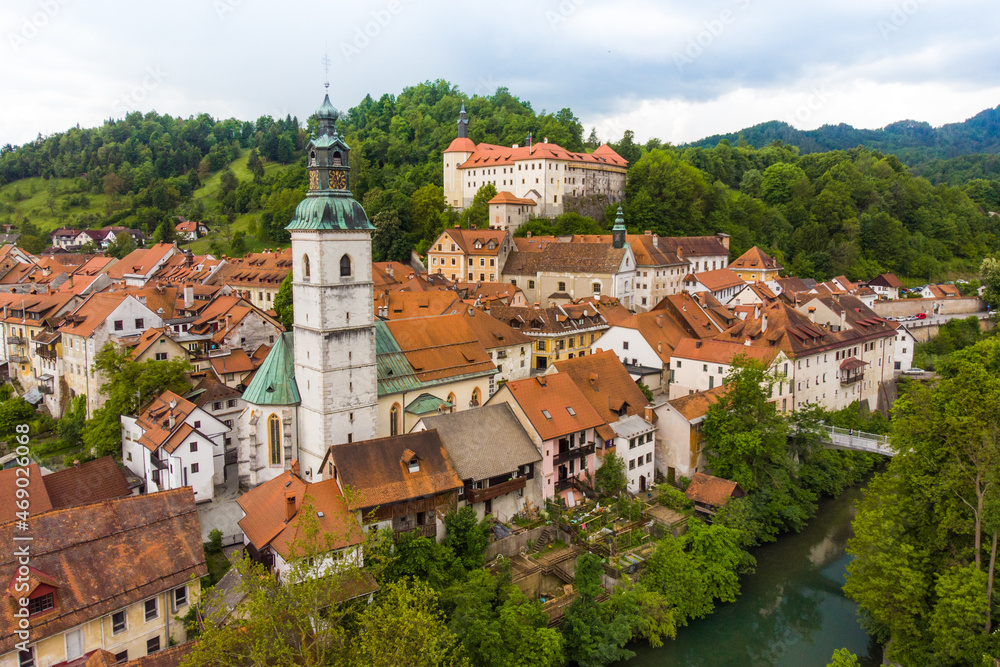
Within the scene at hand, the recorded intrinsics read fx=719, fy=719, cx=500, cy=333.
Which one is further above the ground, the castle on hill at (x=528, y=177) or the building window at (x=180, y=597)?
the castle on hill at (x=528, y=177)

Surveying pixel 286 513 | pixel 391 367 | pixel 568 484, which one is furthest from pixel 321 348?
pixel 568 484

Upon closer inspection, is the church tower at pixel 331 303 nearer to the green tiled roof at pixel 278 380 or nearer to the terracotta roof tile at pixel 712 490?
the green tiled roof at pixel 278 380

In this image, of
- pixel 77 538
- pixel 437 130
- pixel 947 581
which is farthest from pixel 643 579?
pixel 437 130

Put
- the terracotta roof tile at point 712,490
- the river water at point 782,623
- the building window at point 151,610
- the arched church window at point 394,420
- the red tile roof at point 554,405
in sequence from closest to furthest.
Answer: the building window at point 151,610
the river water at point 782,623
the red tile roof at point 554,405
the terracotta roof tile at point 712,490
the arched church window at point 394,420

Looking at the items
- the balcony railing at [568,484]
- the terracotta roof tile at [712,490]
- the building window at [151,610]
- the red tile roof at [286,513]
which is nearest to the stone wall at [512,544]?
the balcony railing at [568,484]

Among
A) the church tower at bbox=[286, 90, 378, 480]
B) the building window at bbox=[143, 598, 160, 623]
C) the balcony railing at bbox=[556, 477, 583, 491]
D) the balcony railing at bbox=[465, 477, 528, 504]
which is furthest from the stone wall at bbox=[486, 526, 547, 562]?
the building window at bbox=[143, 598, 160, 623]

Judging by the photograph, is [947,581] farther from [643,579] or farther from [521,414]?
[521,414]
